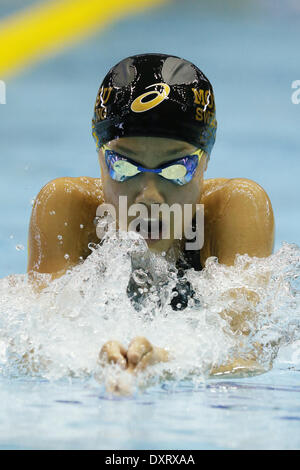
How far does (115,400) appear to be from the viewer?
157 cm

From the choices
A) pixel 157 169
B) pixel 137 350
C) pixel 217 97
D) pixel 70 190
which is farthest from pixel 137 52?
pixel 137 350

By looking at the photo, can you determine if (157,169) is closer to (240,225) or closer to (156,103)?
(156,103)

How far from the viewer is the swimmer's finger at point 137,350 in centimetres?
155

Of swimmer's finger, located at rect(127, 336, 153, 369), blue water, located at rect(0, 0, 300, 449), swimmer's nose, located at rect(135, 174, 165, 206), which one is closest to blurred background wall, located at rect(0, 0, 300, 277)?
→ blue water, located at rect(0, 0, 300, 449)

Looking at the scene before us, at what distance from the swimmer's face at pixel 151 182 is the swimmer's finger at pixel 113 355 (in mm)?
638

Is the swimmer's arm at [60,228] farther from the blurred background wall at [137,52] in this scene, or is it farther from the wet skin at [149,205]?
the blurred background wall at [137,52]

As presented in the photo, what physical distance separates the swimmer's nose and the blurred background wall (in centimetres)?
382

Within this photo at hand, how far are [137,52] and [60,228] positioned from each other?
13.6 feet

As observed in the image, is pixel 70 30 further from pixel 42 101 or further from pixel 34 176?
pixel 34 176

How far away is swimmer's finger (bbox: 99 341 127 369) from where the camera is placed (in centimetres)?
154

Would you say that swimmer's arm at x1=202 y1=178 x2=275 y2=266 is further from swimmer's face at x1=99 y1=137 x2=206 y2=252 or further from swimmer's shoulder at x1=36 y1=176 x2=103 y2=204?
swimmer's shoulder at x1=36 y1=176 x2=103 y2=204

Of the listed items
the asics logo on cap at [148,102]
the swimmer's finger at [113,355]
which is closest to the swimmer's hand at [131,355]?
the swimmer's finger at [113,355]
